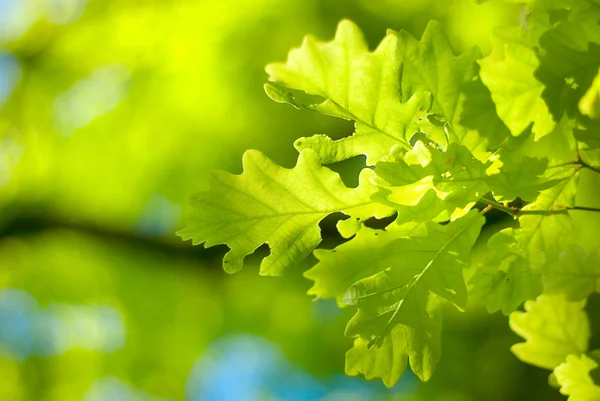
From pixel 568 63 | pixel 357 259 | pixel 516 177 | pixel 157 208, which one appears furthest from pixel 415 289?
pixel 157 208

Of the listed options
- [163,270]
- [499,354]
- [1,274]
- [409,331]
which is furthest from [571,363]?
[1,274]

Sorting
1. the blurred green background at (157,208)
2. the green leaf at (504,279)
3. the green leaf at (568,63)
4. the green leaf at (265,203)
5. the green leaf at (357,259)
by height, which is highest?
the green leaf at (568,63)

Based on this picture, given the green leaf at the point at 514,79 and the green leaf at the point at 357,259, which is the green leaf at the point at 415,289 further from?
the green leaf at the point at 514,79

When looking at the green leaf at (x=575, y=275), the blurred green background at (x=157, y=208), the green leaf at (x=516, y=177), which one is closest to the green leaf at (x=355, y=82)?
the green leaf at (x=516, y=177)

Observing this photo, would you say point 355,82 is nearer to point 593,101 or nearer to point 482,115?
point 482,115

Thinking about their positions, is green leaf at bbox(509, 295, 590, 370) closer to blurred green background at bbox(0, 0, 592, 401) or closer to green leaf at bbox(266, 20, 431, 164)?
green leaf at bbox(266, 20, 431, 164)
